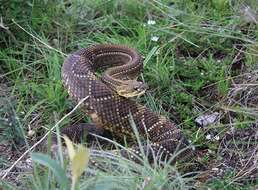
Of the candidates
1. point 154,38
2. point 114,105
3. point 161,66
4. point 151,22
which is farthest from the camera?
point 151,22

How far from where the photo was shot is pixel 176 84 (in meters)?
5.16

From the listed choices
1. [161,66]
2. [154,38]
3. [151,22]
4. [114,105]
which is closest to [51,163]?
[114,105]

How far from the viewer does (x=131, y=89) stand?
4629mm

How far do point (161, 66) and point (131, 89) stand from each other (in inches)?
26.4

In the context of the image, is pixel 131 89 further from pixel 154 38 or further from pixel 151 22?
pixel 151 22

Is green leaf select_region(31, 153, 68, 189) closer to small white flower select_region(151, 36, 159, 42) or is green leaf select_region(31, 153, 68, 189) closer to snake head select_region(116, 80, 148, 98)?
snake head select_region(116, 80, 148, 98)

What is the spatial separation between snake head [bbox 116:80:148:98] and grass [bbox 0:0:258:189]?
0.31 metres

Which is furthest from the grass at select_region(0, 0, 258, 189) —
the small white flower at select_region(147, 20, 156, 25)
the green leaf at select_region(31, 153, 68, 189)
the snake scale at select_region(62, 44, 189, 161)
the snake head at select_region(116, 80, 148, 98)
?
the green leaf at select_region(31, 153, 68, 189)

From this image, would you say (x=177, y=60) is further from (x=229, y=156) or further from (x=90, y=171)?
(x=90, y=171)

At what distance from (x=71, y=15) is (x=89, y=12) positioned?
0.22 m

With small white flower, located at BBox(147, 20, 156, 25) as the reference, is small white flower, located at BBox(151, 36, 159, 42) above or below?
below

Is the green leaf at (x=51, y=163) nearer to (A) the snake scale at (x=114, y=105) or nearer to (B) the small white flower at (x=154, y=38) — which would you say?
(A) the snake scale at (x=114, y=105)

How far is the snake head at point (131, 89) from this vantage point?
4.62m

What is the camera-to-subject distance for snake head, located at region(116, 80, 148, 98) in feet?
15.1
